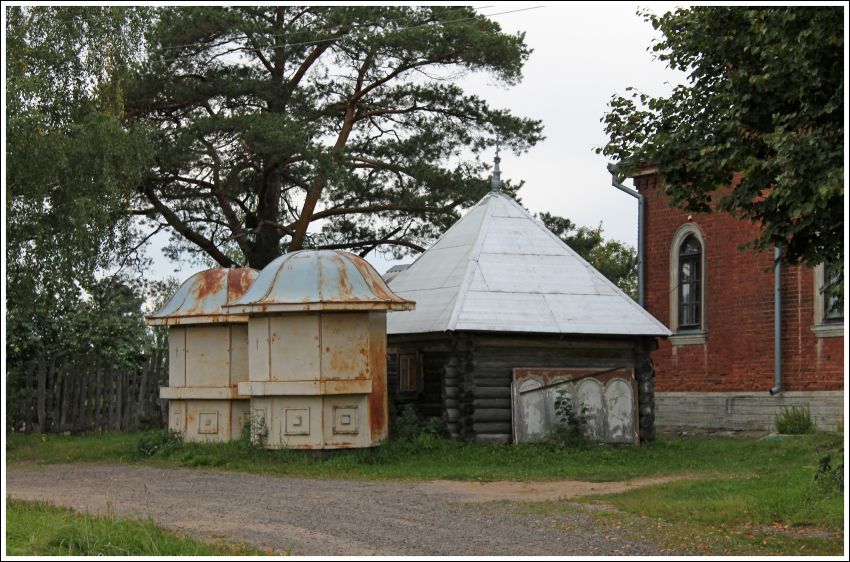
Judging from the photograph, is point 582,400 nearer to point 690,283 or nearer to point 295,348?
point 295,348

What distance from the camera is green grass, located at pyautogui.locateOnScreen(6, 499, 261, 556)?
9.88m

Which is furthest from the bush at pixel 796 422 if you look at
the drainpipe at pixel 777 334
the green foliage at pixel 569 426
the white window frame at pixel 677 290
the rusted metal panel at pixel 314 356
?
the rusted metal panel at pixel 314 356

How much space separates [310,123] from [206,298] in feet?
25.3

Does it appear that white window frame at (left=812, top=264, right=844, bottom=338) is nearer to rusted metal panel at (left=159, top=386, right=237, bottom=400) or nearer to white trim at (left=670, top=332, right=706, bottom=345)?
white trim at (left=670, top=332, right=706, bottom=345)

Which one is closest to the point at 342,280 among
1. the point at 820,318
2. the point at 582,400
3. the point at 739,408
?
the point at 582,400

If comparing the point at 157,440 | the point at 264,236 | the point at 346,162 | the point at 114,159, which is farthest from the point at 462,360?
the point at 264,236

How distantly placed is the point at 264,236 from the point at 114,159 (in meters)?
9.44

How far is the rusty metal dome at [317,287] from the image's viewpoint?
62.5 feet

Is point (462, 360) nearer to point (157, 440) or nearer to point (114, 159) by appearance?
point (157, 440)

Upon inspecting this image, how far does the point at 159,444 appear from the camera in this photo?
2106 cm

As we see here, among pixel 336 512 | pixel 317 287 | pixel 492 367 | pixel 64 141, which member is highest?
pixel 64 141

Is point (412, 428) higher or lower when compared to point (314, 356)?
lower

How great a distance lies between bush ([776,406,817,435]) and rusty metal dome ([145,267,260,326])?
35.6 ft

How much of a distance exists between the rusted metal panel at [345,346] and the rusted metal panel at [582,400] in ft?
9.83
